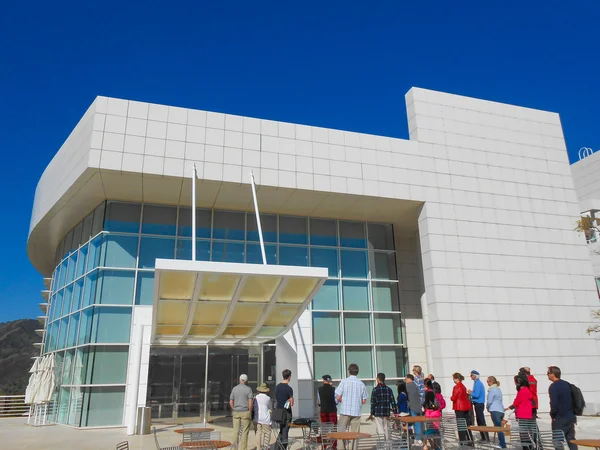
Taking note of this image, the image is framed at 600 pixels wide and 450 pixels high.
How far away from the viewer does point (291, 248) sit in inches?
776

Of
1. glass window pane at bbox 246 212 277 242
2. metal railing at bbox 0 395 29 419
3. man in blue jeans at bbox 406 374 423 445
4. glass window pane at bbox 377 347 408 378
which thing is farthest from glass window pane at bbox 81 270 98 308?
metal railing at bbox 0 395 29 419

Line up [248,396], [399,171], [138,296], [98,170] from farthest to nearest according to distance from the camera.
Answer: [399,171] → [138,296] → [98,170] → [248,396]

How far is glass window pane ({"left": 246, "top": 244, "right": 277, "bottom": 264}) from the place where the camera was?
1901cm

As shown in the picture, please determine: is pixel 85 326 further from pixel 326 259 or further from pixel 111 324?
pixel 326 259

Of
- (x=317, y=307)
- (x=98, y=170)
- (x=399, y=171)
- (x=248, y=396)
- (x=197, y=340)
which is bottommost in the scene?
(x=248, y=396)

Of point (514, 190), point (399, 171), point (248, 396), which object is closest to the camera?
point (248, 396)

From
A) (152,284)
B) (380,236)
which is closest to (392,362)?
(380,236)

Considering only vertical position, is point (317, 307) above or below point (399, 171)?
below

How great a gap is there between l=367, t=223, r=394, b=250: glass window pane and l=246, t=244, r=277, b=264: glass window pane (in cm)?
436

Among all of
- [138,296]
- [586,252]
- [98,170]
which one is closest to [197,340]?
[138,296]

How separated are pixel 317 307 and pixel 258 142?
677 centimetres

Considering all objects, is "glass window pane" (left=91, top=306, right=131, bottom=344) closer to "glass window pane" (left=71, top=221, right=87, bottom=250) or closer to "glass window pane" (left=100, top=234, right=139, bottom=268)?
"glass window pane" (left=100, top=234, right=139, bottom=268)

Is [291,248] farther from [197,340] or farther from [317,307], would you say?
[197,340]

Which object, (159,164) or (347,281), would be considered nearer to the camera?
(159,164)
